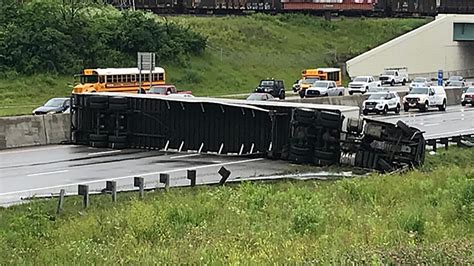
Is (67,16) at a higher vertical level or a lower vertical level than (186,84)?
higher

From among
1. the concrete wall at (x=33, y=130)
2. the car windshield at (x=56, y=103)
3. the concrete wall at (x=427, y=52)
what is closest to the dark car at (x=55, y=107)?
the car windshield at (x=56, y=103)

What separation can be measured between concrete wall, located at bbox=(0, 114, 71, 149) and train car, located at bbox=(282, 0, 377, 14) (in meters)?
67.5

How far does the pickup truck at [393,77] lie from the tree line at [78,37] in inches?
758

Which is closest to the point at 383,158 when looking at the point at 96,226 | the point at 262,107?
the point at 262,107

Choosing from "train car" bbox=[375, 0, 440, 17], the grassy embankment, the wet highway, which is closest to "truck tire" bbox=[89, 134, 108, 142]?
the wet highway

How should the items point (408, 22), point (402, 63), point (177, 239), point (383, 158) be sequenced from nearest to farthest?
point (177, 239), point (383, 158), point (402, 63), point (408, 22)

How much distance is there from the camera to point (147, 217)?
50.0ft

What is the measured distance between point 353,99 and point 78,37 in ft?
68.9

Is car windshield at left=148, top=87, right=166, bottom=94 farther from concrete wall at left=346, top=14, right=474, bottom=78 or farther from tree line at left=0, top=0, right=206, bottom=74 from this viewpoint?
concrete wall at left=346, top=14, right=474, bottom=78

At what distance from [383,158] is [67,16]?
44260mm

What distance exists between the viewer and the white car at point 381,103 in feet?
182

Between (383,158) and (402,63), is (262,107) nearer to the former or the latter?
(383,158)

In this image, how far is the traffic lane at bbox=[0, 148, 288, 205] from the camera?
2303 centimetres

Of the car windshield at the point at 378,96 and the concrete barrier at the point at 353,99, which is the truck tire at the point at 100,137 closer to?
the concrete barrier at the point at 353,99
